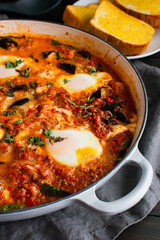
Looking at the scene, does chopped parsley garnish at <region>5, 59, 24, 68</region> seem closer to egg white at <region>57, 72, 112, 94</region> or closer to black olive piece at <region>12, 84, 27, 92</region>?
black olive piece at <region>12, 84, 27, 92</region>

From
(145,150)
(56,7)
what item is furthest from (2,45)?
(145,150)

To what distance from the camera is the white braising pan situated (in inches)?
97.0

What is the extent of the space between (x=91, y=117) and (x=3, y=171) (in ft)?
4.10

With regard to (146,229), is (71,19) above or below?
above

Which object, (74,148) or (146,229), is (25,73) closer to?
(74,148)

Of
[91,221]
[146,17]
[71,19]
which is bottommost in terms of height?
[91,221]

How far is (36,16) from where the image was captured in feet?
17.7

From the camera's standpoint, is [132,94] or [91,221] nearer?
[91,221]

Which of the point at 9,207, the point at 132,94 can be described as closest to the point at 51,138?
the point at 9,207

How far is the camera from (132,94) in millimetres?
4031

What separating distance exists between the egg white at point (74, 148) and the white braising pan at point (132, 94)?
19.3 inches

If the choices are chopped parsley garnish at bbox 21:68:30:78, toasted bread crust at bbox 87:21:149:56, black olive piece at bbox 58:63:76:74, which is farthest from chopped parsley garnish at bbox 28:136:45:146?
toasted bread crust at bbox 87:21:149:56

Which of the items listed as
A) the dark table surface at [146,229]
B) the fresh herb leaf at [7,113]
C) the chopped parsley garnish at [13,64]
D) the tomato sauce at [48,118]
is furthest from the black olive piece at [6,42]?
the dark table surface at [146,229]

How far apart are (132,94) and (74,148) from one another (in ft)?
4.27
